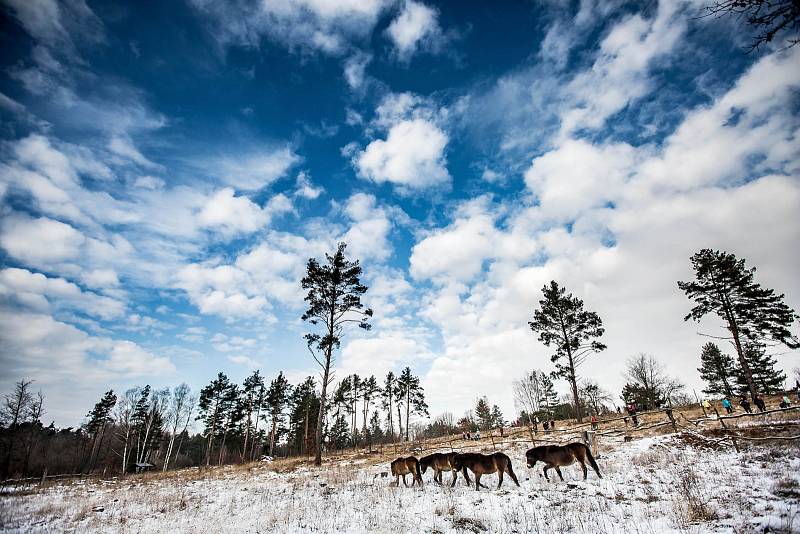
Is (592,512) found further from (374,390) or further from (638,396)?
(374,390)

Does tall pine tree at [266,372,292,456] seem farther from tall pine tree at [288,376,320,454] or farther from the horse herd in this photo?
the horse herd

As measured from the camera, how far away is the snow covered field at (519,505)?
6.48m

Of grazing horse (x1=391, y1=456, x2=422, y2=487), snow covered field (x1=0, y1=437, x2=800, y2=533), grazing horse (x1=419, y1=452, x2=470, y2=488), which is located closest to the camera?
snow covered field (x1=0, y1=437, x2=800, y2=533)

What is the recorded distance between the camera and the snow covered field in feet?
21.3

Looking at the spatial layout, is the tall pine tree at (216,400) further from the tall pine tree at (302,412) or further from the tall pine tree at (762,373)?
the tall pine tree at (762,373)

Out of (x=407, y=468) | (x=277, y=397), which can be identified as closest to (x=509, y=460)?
(x=407, y=468)

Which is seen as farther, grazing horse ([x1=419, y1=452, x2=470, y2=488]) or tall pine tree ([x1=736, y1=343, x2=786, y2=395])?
tall pine tree ([x1=736, y1=343, x2=786, y2=395])

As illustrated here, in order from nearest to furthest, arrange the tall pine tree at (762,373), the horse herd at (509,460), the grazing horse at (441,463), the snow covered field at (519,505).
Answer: the snow covered field at (519,505)
the horse herd at (509,460)
the grazing horse at (441,463)
the tall pine tree at (762,373)

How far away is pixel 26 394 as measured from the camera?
41656 mm

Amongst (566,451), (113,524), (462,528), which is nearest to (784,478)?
(566,451)

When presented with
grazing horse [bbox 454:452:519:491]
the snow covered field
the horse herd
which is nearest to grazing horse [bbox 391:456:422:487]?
the horse herd

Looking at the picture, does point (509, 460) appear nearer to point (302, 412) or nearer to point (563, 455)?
point (563, 455)

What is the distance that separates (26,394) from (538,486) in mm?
60677

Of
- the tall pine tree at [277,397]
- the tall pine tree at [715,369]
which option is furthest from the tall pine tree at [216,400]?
the tall pine tree at [715,369]
